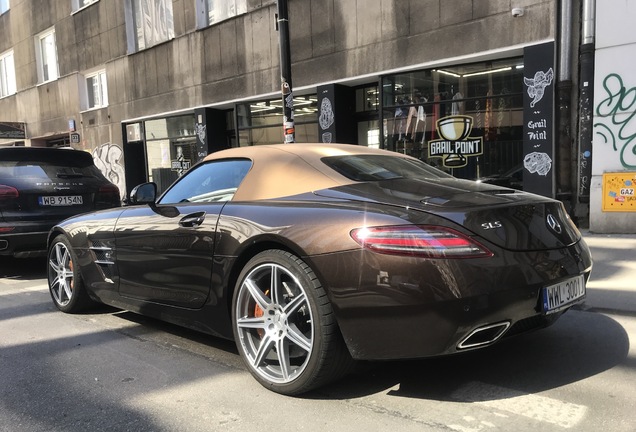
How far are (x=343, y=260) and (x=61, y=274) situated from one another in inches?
141

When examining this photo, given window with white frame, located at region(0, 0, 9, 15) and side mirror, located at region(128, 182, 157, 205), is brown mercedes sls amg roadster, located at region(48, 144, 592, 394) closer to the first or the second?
side mirror, located at region(128, 182, 157, 205)

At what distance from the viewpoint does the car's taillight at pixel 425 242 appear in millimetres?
2492

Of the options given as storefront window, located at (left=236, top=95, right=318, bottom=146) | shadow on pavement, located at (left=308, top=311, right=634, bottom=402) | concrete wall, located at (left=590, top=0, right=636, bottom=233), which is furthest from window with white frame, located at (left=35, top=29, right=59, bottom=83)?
shadow on pavement, located at (left=308, top=311, right=634, bottom=402)

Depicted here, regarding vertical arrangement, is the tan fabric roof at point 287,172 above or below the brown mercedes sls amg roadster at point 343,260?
above

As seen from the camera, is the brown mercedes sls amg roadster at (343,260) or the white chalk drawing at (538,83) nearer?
the brown mercedes sls amg roadster at (343,260)

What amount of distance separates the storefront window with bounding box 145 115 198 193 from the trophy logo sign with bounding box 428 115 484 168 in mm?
8361

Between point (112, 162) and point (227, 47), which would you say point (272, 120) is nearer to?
point (227, 47)

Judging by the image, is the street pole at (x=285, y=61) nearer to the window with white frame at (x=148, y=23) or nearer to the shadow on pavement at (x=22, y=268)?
the shadow on pavement at (x=22, y=268)

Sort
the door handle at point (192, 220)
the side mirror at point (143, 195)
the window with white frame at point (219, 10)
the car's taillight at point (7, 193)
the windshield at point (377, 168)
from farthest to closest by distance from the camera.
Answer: the window with white frame at point (219, 10), the car's taillight at point (7, 193), the side mirror at point (143, 195), the door handle at point (192, 220), the windshield at point (377, 168)

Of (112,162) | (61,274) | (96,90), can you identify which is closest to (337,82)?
(61,274)

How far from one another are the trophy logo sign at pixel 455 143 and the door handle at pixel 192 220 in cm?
749

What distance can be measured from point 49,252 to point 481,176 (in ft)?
24.8

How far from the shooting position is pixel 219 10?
47.3 feet

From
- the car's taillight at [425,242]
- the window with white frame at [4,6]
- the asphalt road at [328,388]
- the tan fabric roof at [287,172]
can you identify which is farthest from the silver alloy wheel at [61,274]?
the window with white frame at [4,6]
